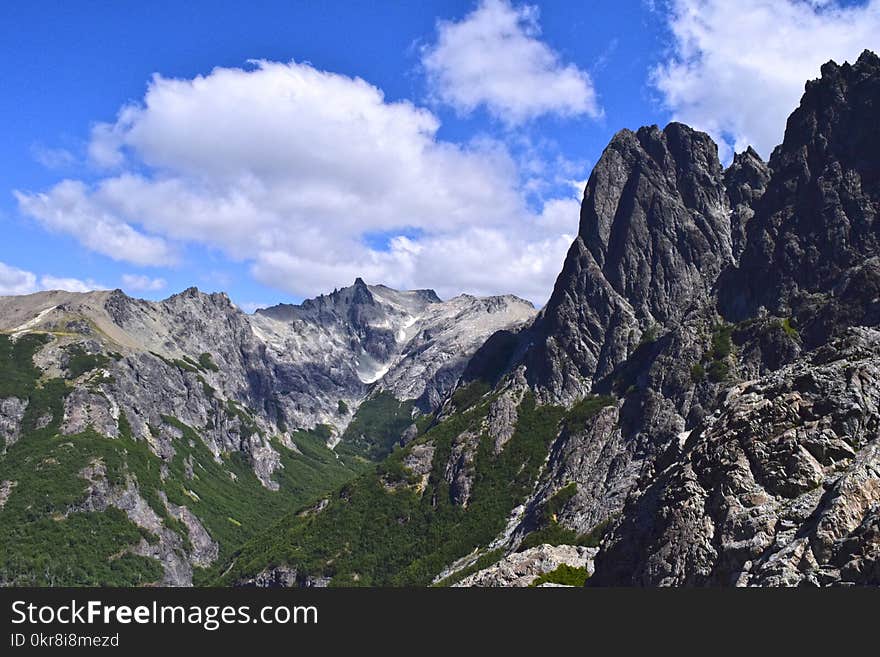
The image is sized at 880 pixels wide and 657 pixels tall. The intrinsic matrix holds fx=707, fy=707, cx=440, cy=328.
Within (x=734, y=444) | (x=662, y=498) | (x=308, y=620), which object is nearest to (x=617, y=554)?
(x=662, y=498)

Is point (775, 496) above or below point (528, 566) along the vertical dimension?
above

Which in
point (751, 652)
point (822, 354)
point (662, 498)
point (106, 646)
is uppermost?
point (822, 354)

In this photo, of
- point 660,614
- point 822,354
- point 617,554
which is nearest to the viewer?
point 660,614

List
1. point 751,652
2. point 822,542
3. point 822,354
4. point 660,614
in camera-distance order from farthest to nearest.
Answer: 1. point 822,354
2. point 822,542
3. point 660,614
4. point 751,652

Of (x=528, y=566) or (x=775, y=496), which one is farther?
(x=528, y=566)

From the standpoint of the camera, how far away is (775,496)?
219 ft

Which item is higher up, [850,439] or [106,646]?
[850,439]

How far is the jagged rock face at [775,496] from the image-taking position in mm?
55875

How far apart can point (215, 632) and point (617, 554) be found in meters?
53.3

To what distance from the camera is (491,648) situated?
4219cm

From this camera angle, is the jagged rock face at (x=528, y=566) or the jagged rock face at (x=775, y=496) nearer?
the jagged rock face at (x=775, y=496)

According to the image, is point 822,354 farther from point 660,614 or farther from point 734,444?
point 660,614

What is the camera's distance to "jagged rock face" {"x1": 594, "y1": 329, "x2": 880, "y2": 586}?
55.9 meters

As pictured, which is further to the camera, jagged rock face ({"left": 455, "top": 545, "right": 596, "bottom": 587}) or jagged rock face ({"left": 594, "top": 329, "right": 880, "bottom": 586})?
jagged rock face ({"left": 455, "top": 545, "right": 596, "bottom": 587})
